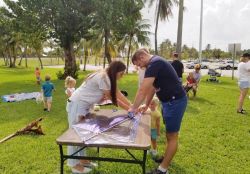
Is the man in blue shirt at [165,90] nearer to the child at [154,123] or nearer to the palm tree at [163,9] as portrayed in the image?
the child at [154,123]

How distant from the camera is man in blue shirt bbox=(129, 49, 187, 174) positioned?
3984 millimetres

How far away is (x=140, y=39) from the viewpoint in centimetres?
3834

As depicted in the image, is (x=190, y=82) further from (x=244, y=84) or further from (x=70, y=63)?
(x=70, y=63)

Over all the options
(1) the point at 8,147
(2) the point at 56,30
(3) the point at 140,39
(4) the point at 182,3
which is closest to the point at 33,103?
(1) the point at 8,147

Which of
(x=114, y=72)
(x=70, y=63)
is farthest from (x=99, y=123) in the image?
(x=70, y=63)

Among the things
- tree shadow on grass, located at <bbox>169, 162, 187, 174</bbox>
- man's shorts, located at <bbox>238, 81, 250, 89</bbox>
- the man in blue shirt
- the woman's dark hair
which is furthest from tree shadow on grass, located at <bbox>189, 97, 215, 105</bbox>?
the woman's dark hair

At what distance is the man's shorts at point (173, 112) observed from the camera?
13.6 feet

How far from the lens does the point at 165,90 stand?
411 cm

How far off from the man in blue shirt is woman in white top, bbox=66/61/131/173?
0.28m

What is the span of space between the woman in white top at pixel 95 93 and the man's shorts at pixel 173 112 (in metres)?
0.63

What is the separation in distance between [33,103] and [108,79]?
8585mm

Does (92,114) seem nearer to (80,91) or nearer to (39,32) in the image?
(80,91)

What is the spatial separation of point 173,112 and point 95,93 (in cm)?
112

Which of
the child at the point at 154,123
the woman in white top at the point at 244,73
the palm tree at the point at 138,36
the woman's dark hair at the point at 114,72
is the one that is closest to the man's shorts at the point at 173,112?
the woman's dark hair at the point at 114,72
